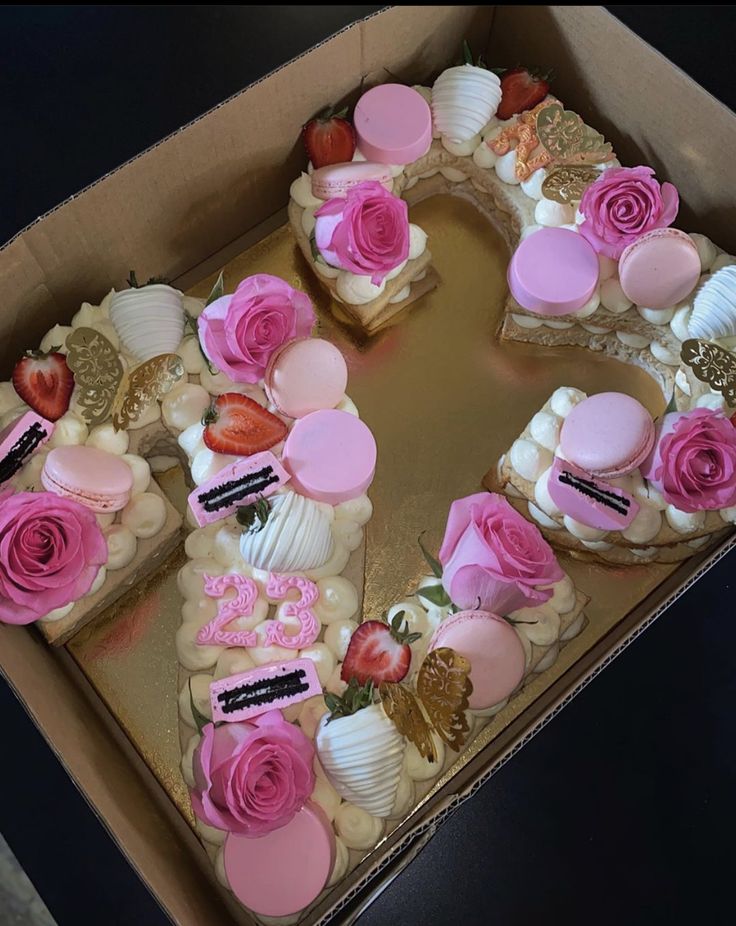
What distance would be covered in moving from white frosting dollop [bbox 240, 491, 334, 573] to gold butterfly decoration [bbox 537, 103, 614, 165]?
90cm

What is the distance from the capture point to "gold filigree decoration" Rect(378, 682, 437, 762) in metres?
1.55

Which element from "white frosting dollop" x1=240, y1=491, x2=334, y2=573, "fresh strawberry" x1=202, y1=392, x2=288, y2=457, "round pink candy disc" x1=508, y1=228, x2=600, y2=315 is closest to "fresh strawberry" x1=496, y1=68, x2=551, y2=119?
"round pink candy disc" x1=508, y1=228, x2=600, y2=315

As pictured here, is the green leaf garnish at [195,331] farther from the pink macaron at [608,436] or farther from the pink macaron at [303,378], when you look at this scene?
the pink macaron at [608,436]

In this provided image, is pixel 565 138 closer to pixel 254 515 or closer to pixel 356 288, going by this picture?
pixel 356 288

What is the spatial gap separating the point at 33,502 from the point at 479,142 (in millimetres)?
1182

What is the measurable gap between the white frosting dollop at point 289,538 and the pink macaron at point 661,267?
0.76 metres

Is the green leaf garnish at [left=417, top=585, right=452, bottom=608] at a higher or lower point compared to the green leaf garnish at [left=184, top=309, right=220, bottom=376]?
lower

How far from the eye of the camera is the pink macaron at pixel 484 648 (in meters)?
1.62

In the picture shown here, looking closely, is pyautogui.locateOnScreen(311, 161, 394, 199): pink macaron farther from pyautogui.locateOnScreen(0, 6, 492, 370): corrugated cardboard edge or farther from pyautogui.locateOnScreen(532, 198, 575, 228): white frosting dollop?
pyautogui.locateOnScreen(532, 198, 575, 228): white frosting dollop

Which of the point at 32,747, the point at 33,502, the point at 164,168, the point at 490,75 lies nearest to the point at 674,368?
the point at 490,75

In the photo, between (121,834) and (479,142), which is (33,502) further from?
(479,142)

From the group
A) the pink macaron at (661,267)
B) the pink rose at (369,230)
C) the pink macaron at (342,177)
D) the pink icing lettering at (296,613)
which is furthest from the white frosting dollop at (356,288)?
the pink icing lettering at (296,613)

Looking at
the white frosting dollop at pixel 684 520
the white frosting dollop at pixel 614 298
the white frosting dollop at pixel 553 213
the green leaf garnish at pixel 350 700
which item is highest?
the white frosting dollop at pixel 553 213

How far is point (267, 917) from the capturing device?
1.52 m
